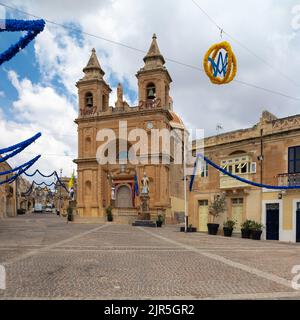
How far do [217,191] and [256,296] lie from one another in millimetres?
19701

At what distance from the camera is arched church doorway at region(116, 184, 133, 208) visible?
41.6 meters

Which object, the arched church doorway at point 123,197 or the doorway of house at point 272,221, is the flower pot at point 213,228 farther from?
the arched church doorway at point 123,197

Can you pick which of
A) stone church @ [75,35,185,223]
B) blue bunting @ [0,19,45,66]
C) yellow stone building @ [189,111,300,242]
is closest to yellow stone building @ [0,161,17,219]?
stone church @ [75,35,185,223]

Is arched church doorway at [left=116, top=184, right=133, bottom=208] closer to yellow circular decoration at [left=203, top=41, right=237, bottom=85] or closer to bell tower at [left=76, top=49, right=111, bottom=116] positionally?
bell tower at [left=76, top=49, right=111, bottom=116]

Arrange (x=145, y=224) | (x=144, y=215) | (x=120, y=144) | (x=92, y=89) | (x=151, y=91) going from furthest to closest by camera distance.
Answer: (x=92, y=89)
(x=120, y=144)
(x=151, y=91)
(x=144, y=215)
(x=145, y=224)

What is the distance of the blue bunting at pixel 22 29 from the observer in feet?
28.4

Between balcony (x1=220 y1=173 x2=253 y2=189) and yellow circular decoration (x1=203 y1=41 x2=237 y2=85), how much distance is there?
14.5 meters

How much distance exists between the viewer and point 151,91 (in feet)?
137

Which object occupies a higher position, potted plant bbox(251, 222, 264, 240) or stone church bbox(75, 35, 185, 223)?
stone church bbox(75, 35, 185, 223)

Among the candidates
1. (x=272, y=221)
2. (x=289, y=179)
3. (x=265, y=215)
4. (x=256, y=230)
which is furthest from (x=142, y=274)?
(x=265, y=215)

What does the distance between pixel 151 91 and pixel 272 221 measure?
2451cm

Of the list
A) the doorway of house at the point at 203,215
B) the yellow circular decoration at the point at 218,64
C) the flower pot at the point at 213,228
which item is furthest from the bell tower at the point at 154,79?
the yellow circular decoration at the point at 218,64

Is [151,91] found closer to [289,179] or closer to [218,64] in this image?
[289,179]

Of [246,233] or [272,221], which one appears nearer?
[272,221]
